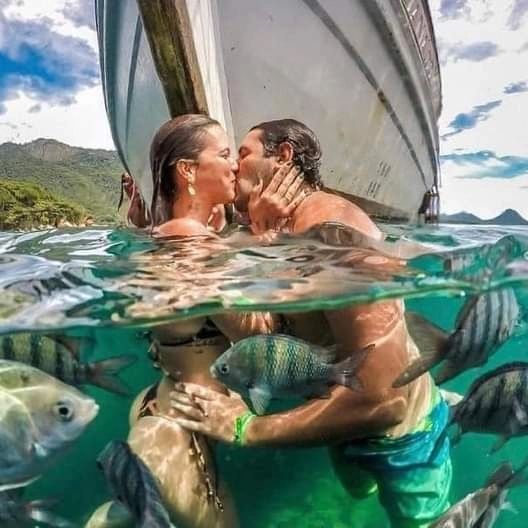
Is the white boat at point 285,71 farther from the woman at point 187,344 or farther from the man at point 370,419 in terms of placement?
the man at point 370,419

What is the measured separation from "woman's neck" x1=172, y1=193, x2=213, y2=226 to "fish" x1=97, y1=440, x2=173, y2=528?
1.95 m

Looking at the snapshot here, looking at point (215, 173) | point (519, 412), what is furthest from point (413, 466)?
point (215, 173)

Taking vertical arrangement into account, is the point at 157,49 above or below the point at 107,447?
above

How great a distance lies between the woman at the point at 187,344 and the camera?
3.49m

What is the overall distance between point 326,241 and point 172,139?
51.4 inches

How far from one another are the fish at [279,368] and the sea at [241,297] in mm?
860

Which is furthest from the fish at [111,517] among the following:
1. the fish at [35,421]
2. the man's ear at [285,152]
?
the man's ear at [285,152]

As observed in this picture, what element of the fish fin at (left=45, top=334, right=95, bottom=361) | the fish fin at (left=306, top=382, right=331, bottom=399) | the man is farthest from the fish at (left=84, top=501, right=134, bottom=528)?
the fish fin at (left=306, top=382, right=331, bottom=399)

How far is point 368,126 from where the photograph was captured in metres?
9.16

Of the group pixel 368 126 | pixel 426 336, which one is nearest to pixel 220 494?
pixel 426 336

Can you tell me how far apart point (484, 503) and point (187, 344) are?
1805mm

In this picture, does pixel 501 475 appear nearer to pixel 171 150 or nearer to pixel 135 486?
pixel 135 486

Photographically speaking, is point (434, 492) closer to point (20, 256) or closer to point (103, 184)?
point (20, 256)

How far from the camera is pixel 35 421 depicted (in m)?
3.01
